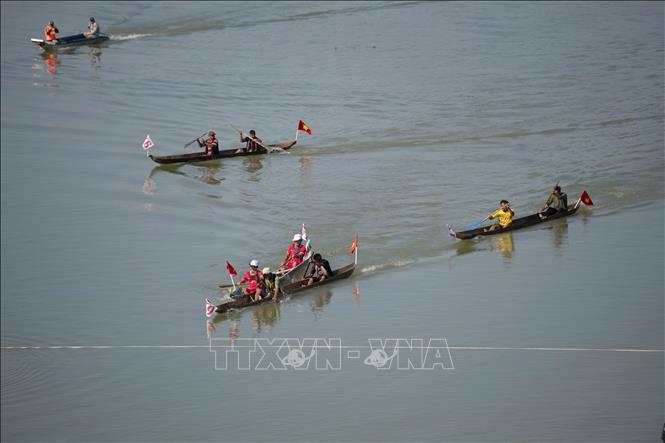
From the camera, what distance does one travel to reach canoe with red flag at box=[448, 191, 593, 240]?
82.3 feet

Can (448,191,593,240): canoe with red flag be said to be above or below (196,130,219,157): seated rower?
below

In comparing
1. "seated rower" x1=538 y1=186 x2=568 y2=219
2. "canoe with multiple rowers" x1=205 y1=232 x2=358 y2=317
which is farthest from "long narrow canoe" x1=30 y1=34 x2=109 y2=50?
"seated rower" x1=538 y1=186 x2=568 y2=219

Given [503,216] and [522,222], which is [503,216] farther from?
[522,222]

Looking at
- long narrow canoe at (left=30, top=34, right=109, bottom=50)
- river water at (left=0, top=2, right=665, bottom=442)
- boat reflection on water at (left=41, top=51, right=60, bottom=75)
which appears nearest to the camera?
river water at (left=0, top=2, right=665, bottom=442)

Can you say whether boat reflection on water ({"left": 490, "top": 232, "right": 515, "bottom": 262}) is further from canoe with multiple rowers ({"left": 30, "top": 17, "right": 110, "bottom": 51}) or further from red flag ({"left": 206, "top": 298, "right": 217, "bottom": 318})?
canoe with multiple rowers ({"left": 30, "top": 17, "right": 110, "bottom": 51})

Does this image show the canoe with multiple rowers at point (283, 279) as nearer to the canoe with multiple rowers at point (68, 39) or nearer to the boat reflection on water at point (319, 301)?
the boat reflection on water at point (319, 301)

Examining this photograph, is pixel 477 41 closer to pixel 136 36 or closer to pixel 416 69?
pixel 416 69

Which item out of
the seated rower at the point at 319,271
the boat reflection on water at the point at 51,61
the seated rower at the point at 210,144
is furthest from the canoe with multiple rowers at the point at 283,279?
the boat reflection on water at the point at 51,61

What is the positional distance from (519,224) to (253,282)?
836 cm

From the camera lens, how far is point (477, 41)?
48.6 m

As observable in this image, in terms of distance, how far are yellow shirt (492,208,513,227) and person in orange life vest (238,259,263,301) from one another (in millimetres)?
7270

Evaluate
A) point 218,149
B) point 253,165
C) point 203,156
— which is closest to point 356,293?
point 253,165

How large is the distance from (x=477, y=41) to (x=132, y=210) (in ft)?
85.6

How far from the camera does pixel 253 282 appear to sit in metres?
21.3
